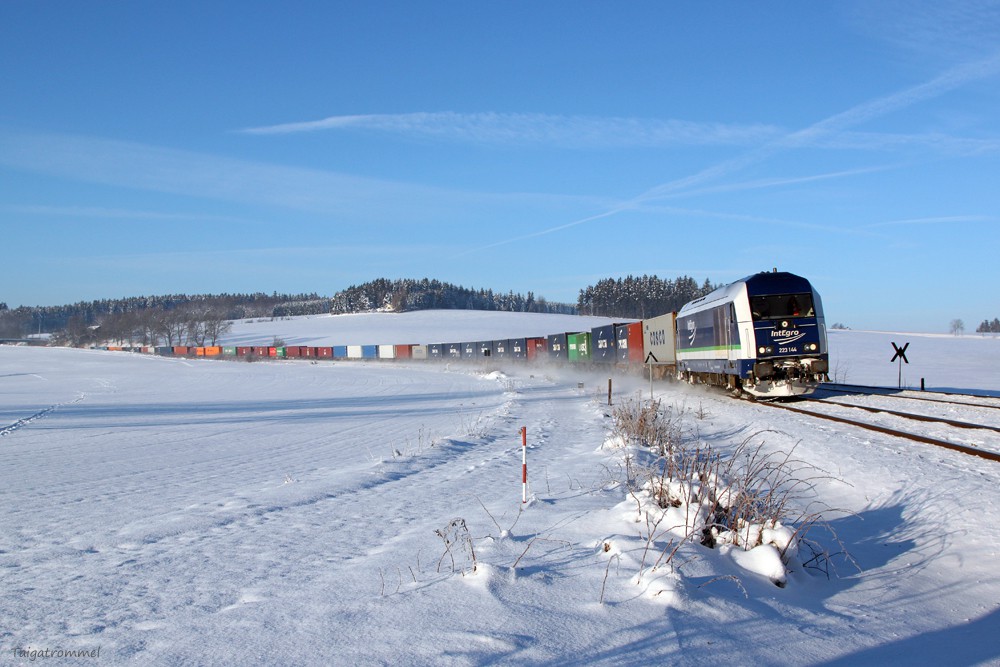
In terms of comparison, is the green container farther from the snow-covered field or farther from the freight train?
the snow-covered field

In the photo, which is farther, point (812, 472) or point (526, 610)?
point (812, 472)

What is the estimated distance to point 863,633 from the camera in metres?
4.35

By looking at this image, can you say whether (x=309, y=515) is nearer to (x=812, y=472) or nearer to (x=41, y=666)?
(x=41, y=666)

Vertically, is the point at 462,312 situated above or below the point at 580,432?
above

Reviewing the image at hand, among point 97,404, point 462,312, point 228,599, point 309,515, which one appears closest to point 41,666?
point 228,599

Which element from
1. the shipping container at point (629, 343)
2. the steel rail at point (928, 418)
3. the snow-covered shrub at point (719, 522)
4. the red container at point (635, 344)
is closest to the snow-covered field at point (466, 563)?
the snow-covered shrub at point (719, 522)

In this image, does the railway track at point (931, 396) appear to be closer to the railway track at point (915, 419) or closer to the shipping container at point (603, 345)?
the railway track at point (915, 419)

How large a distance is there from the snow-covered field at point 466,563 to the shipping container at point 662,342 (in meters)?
14.8

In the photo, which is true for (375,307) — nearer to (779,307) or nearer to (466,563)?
(779,307)

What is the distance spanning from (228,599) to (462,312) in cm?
14672

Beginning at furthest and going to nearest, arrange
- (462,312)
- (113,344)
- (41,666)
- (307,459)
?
(462,312)
(113,344)
(307,459)
(41,666)

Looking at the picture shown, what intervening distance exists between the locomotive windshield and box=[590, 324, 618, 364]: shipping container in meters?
17.7

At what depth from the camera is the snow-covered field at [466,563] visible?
13.3 feet

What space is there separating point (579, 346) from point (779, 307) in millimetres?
25507
